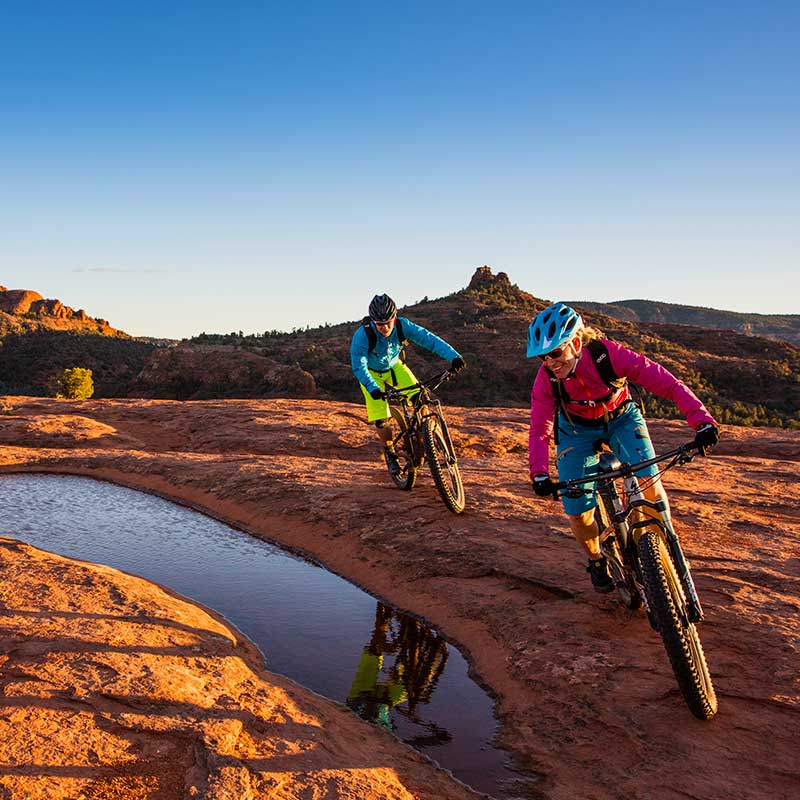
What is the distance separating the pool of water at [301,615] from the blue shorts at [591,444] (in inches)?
71.1

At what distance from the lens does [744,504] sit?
32.8 feet

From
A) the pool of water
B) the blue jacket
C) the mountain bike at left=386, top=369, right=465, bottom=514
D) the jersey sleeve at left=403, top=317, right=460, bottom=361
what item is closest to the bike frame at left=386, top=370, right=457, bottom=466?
the mountain bike at left=386, top=369, right=465, bottom=514

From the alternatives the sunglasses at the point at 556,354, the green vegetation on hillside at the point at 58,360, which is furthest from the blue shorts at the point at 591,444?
the green vegetation on hillside at the point at 58,360

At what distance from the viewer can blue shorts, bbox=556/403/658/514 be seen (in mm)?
5078

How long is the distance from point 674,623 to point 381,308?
5.46m

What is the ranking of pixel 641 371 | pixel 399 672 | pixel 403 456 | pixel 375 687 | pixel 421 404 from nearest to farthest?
1. pixel 641 371
2. pixel 375 687
3. pixel 399 672
4. pixel 421 404
5. pixel 403 456

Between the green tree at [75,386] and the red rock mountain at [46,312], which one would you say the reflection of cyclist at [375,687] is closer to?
the green tree at [75,386]

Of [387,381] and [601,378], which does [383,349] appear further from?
[601,378]

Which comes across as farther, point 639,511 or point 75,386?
point 75,386

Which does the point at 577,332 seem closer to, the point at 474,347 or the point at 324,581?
the point at 324,581

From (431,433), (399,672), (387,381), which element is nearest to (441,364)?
(387,381)

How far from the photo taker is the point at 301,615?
6.80m

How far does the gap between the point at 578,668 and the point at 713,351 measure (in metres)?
50.9

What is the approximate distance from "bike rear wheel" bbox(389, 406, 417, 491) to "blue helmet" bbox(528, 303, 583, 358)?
14.9 feet
